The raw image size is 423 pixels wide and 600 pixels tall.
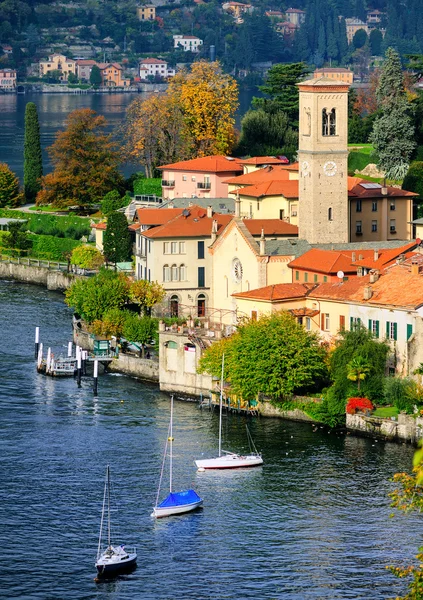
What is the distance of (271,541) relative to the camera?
225 ft

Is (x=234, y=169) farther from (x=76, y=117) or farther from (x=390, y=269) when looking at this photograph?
(x=390, y=269)

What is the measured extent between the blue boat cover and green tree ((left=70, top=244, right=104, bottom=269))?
191ft

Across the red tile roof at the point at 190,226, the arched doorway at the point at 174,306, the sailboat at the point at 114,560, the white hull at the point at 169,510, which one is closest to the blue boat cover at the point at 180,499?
the white hull at the point at 169,510

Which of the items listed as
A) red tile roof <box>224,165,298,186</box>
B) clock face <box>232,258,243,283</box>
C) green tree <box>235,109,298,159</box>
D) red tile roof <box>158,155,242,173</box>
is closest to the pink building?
red tile roof <box>158,155,242,173</box>

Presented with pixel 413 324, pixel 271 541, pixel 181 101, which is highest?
pixel 181 101

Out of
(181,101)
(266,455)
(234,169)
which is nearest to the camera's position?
(266,455)

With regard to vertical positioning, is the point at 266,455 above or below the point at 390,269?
below

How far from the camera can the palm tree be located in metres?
86.0

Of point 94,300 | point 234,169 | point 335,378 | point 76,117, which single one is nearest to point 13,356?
point 94,300

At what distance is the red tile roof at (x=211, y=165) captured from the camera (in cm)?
13312

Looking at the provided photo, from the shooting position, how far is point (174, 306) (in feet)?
359

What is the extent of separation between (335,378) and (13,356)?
74.4ft

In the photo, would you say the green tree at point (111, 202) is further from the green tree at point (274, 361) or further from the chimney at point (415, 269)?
the chimney at point (415, 269)

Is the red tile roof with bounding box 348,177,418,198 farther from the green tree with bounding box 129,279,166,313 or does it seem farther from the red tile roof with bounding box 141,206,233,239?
the green tree with bounding box 129,279,166,313
